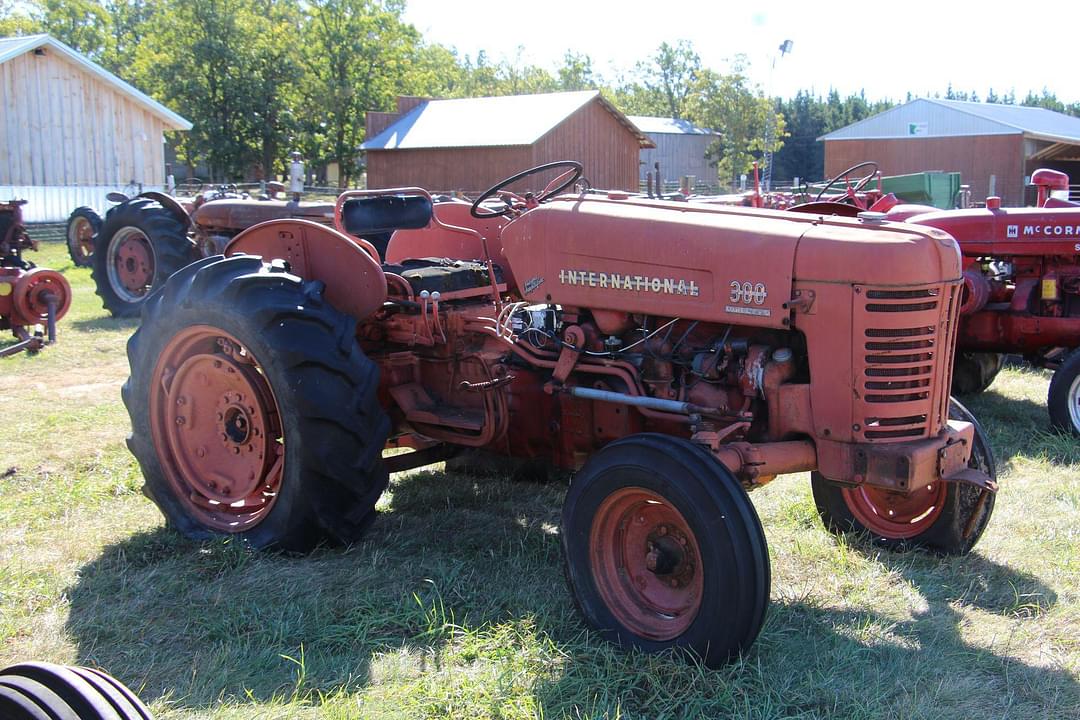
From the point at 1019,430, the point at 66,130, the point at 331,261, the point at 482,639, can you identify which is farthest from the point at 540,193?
the point at 66,130

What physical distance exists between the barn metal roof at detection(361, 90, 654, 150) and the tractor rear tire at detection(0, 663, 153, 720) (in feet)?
79.0

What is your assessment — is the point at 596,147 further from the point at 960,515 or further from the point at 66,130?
the point at 960,515

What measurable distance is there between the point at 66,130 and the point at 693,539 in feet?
79.3

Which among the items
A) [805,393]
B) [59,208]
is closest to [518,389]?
[805,393]

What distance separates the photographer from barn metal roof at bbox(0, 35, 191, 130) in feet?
→ 74.0

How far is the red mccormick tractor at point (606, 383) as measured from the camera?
3486mm

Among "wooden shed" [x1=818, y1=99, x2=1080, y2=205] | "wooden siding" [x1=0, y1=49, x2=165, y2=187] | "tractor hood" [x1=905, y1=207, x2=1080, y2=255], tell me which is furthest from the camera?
"wooden shed" [x1=818, y1=99, x2=1080, y2=205]

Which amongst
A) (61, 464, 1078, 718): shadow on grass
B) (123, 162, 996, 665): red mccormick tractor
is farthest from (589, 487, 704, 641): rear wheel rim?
(61, 464, 1078, 718): shadow on grass

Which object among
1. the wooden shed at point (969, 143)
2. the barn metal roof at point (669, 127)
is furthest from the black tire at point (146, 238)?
the barn metal roof at point (669, 127)

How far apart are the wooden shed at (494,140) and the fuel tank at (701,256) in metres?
22.0

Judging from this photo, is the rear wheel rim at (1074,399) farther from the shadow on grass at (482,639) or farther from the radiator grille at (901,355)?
the radiator grille at (901,355)

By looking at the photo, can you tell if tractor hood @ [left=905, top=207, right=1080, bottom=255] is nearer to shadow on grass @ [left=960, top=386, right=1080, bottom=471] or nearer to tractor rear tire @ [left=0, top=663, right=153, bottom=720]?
shadow on grass @ [left=960, top=386, right=1080, bottom=471]

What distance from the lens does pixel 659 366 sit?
3.95 meters

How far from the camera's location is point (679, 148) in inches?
1950
